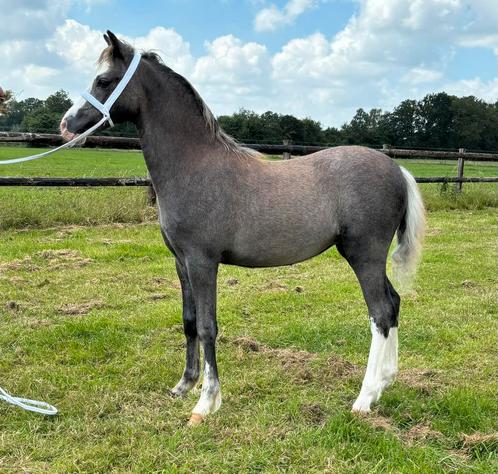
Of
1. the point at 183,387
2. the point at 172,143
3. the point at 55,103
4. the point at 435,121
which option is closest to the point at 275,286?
the point at 183,387

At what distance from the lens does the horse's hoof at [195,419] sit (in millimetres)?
3031

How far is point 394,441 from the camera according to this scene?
2824 mm

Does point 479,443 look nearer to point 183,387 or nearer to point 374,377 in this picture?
point 374,377

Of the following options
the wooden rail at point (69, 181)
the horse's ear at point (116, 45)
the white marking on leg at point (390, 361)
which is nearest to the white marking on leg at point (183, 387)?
the white marking on leg at point (390, 361)

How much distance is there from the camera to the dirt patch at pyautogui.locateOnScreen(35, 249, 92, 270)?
648cm

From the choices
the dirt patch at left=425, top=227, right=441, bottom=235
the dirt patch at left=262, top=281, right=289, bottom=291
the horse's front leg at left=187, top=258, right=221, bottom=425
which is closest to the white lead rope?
the horse's front leg at left=187, top=258, right=221, bottom=425

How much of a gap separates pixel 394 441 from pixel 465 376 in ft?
3.90

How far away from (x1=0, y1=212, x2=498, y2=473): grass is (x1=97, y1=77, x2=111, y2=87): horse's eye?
205 centimetres

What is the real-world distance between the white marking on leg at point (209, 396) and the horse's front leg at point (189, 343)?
1.18 ft

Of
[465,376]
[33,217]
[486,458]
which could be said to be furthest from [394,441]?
[33,217]

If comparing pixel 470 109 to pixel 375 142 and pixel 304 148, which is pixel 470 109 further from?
pixel 304 148

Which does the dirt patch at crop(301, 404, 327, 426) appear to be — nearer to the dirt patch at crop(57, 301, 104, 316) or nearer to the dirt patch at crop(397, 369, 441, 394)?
the dirt patch at crop(397, 369, 441, 394)

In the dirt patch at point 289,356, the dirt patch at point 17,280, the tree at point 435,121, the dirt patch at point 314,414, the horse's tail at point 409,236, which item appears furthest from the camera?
the tree at point 435,121

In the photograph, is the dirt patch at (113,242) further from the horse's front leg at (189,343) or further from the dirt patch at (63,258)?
the horse's front leg at (189,343)
